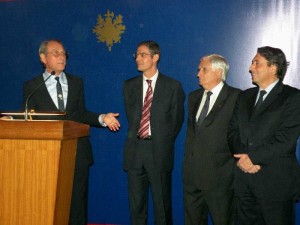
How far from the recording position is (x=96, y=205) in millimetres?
4145

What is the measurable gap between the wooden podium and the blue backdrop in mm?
2130

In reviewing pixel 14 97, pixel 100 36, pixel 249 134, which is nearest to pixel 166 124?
pixel 249 134

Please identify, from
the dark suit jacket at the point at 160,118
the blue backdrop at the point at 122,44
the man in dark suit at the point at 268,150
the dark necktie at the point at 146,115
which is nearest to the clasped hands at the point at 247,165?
the man in dark suit at the point at 268,150

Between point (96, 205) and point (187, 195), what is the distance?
4.57ft

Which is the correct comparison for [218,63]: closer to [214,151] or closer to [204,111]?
[204,111]

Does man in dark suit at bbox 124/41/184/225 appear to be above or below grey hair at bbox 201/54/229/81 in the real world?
below

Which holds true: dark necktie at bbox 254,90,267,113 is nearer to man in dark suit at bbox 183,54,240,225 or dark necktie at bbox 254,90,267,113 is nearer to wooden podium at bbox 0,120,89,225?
man in dark suit at bbox 183,54,240,225

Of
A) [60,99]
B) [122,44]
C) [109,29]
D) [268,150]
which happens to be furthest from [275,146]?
[109,29]

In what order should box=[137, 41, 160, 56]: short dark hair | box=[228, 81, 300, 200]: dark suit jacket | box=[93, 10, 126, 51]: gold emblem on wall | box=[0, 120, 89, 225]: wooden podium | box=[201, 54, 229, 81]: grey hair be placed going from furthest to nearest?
box=[93, 10, 126, 51]: gold emblem on wall, box=[137, 41, 160, 56]: short dark hair, box=[201, 54, 229, 81]: grey hair, box=[228, 81, 300, 200]: dark suit jacket, box=[0, 120, 89, 225]: wooden podium

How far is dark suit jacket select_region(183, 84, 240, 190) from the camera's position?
9.86 feet

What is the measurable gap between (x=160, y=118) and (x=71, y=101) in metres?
0.82

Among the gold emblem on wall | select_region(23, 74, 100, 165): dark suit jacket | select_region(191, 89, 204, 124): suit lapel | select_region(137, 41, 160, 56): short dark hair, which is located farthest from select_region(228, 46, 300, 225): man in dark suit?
the gold emblem on wall

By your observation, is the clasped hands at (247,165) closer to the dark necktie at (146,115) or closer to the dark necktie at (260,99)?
the dark necktie at (260,99)

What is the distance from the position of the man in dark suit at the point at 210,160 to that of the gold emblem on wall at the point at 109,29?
1275mm
